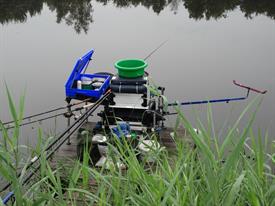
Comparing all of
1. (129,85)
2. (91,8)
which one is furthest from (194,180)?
(91,8)

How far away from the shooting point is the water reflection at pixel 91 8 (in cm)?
998

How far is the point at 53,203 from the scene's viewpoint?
3.75 feet

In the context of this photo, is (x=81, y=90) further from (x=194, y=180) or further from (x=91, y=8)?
(x=91, y=8)

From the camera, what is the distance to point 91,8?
10883mm

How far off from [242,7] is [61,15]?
462cm

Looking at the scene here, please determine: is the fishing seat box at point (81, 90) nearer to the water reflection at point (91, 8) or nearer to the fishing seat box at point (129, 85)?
the fishing seat box at point (129, 85)

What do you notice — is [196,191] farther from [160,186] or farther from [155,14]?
[155,14]

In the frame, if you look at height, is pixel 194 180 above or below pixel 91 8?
below

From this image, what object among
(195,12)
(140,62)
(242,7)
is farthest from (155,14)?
(140,62)

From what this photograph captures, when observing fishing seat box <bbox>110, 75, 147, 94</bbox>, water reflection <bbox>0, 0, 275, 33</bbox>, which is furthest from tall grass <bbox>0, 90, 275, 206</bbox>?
water reflection <bbox>0, 0, 275, 33</bbox>

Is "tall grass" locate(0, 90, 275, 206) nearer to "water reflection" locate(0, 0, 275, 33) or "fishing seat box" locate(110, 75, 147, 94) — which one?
"fishing seat box" locate(110, 75, 147, 94)

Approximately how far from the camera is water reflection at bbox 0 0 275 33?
393 inches

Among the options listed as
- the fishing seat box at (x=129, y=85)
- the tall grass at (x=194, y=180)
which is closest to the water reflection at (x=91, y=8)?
the fishing seat box at (x=129, y=85)

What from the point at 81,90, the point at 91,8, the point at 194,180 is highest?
the point at 91,8
